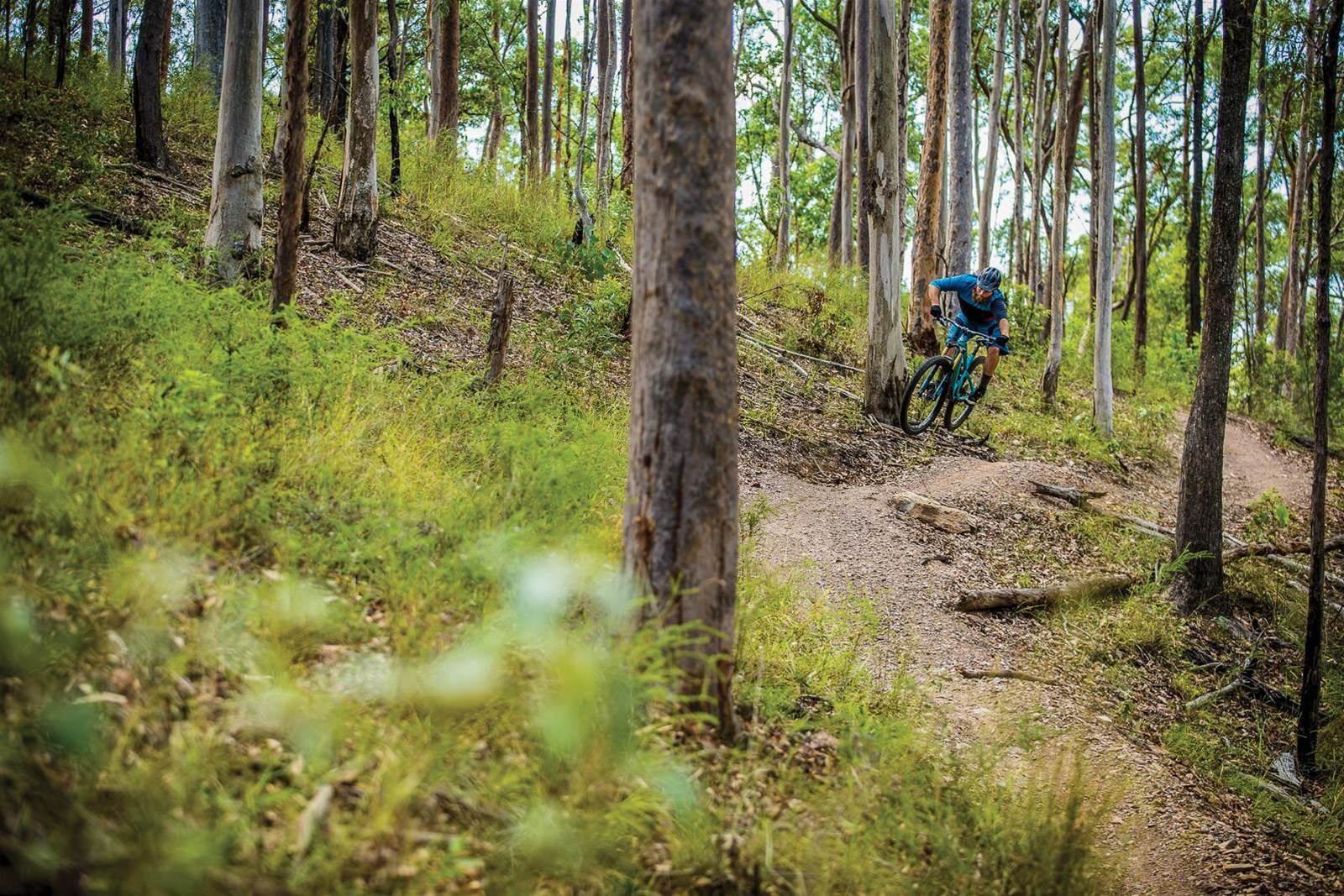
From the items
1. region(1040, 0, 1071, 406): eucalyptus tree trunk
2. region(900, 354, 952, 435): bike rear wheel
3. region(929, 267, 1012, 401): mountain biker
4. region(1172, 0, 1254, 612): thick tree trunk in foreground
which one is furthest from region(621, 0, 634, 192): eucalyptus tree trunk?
region(1040, 0, 1071, 406): eucalyptus tree trunk

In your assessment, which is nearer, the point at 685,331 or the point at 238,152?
the point at 685,331

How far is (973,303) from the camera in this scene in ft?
34.4

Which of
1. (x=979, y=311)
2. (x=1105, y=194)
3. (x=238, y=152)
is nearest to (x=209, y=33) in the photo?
(x=238, y=152)

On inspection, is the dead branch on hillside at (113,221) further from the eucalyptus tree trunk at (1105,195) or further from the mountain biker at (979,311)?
the eucalyptus tree trunk at (1105,195)

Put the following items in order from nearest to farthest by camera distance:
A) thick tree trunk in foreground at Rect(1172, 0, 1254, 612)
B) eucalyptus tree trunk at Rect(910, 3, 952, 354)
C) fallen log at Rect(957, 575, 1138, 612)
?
fallen log at Rect(957, 575, 1138, 612) < thick tree trunk in foreground at Rect(1172, 0, 1254, 612) < eucalyptus tree trunk at Rect(910, 3, 952, 354)

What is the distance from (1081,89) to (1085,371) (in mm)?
7137

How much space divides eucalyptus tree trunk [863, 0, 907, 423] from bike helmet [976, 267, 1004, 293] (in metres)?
1.01

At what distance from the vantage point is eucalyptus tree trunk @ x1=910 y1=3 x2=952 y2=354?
13.9m

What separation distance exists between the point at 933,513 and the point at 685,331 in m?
5.70

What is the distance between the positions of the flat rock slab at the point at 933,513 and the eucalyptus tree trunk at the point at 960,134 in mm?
6251

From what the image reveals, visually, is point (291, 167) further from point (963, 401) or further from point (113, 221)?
point (963, 401)

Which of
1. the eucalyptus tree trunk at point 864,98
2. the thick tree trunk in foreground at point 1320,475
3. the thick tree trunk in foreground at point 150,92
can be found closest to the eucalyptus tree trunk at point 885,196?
the eucalyptus tree trunk at point 864,98

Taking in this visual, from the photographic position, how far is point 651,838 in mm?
2914

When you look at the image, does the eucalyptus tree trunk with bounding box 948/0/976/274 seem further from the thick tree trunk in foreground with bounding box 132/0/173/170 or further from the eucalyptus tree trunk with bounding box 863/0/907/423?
the thick tree trunk in foreground with bounding box 132/0/173/170
